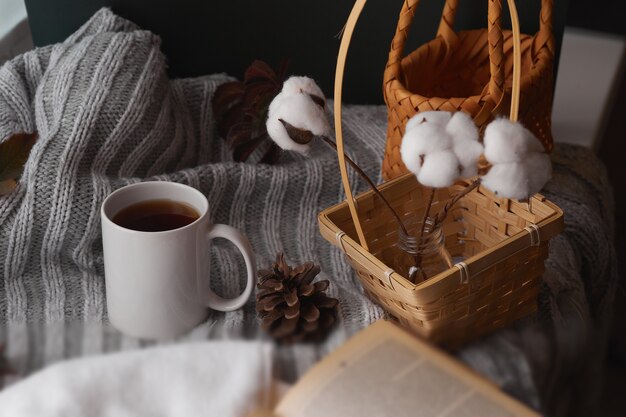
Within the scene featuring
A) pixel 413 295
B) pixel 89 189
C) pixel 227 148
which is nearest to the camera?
pixel 413 295

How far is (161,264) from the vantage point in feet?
1.87

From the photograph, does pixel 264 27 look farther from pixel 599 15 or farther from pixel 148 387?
pixel 599 15

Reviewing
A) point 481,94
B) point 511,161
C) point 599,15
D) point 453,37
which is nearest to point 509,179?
point 511,161

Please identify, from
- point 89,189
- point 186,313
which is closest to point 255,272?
point 186,313

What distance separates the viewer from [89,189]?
0.68m

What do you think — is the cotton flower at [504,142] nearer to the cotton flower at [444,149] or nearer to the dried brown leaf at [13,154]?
the cotton flower at [444,149]

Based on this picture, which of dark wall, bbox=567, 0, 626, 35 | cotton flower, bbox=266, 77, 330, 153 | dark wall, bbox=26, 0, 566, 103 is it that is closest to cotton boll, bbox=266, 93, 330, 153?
cotton flower, bbox=266, 77, 330, 153

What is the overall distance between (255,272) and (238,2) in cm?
37

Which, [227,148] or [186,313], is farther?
[227,148]

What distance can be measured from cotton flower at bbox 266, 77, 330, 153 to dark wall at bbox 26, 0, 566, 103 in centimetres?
34

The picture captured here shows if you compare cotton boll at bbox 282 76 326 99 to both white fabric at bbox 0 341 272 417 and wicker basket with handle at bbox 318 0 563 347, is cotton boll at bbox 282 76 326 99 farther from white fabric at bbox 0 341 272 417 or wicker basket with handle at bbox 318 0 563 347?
white fabric at bbox 0 341 272 417

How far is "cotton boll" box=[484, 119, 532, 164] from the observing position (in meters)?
0.48

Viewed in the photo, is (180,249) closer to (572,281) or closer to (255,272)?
(255,272)

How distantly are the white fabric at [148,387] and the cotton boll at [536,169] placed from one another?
218 millimetres
